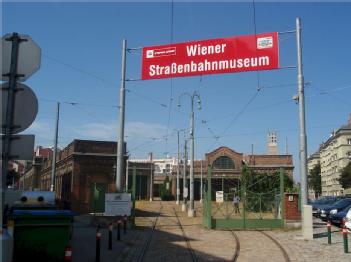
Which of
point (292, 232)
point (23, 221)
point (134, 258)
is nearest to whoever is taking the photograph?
point (23, 221)

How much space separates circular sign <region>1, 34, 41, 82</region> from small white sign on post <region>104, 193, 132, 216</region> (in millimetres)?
17487

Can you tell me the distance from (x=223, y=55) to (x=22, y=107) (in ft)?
49.0

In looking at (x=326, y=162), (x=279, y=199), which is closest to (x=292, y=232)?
(x=279, y=199)

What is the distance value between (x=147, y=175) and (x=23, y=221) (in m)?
67.3

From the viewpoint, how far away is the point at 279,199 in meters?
25.5

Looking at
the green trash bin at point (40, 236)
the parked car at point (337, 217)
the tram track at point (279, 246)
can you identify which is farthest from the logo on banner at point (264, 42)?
the green trash bin at point (40, 236)

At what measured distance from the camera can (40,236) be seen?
10180 millimetres

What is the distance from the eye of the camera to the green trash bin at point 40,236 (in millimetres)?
10086

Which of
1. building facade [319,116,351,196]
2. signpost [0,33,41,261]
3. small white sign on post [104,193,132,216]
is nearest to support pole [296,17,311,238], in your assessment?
small white sign on post [104,193,132,216]

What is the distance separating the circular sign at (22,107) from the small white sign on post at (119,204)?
57.1ft

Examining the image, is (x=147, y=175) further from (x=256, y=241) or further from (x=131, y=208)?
(x=256, y=241)

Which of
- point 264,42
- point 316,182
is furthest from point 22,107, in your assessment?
point 316,182

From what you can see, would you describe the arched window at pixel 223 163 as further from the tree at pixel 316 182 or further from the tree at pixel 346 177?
the tree at pixel 316 182

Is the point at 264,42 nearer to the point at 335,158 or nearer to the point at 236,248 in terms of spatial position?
the point at 236,248
